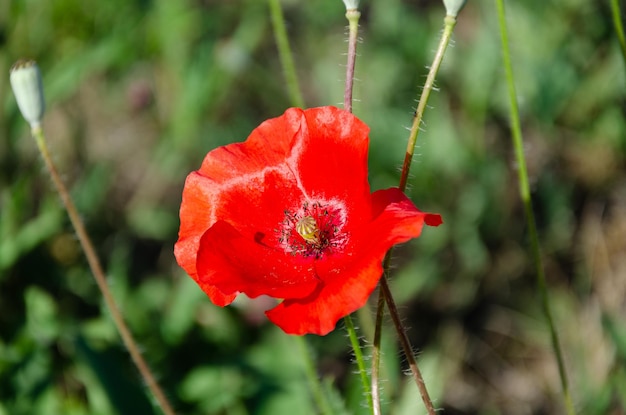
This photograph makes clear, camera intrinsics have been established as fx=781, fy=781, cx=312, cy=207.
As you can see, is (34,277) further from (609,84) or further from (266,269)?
(609,84)

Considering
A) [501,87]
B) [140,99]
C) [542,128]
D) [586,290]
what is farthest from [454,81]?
[140,99]

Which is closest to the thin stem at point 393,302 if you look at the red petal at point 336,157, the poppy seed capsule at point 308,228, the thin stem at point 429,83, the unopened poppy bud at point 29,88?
the thin stem at point 429,83

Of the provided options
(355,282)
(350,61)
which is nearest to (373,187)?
(350,61)

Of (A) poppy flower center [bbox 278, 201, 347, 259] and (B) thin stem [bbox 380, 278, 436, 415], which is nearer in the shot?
(B) thin stem [bbox 380, 278, 436, 415]

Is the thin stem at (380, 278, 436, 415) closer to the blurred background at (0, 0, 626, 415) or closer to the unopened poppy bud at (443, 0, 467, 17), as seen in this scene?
the unopened poppy bud at (443, 0, 467, 17)

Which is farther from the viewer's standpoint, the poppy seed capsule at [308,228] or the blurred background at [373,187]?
the blurred background at [373,187]

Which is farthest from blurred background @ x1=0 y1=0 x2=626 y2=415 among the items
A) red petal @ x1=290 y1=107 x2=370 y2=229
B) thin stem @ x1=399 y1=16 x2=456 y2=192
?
thin stem @ x1=399 y1=16 x2=456 y2=192

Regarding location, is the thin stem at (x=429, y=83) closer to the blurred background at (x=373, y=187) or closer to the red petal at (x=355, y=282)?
the red petal at (x=355, y=282)

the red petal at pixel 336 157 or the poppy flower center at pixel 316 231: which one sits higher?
the red petal at pixel 336 157
